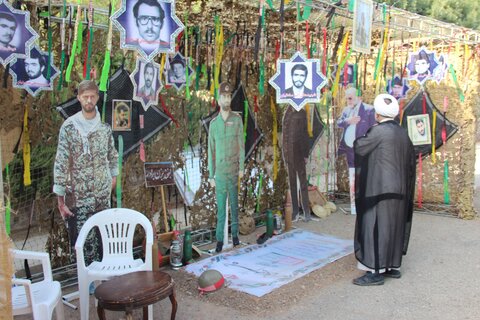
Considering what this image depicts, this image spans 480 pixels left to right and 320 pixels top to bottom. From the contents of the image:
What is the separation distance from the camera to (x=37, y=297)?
307 centimetres

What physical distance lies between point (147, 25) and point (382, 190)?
264cm

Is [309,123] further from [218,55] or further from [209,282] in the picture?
[209,282]

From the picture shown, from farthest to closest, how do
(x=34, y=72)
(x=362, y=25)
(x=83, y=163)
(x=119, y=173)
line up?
(x=362, y=25), (x=119, y=173), (x=83, y=163), (x=34, y=72)

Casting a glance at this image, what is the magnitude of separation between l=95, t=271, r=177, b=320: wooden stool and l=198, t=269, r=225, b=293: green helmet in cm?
98

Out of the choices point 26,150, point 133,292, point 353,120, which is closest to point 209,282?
point 133,292

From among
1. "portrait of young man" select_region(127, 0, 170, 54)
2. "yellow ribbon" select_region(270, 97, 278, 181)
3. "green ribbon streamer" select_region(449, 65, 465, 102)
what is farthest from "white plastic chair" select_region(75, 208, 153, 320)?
"green ribbon streamer" select_region(449, 65, 465, 102)

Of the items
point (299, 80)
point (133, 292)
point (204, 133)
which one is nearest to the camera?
point (133, 292)

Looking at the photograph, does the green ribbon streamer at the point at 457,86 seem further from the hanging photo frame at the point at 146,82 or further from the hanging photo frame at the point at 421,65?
the hanging photo frame at the point at 146,82

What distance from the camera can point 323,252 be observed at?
554 cm

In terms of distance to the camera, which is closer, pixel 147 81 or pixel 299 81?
pixel 147 81

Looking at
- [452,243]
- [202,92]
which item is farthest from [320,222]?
[202,92]

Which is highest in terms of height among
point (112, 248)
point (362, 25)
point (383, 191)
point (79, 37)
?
point (362, 25)

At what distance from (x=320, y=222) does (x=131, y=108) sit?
358 cm

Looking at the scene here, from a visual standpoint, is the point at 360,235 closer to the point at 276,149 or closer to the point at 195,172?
the point at 195,172
